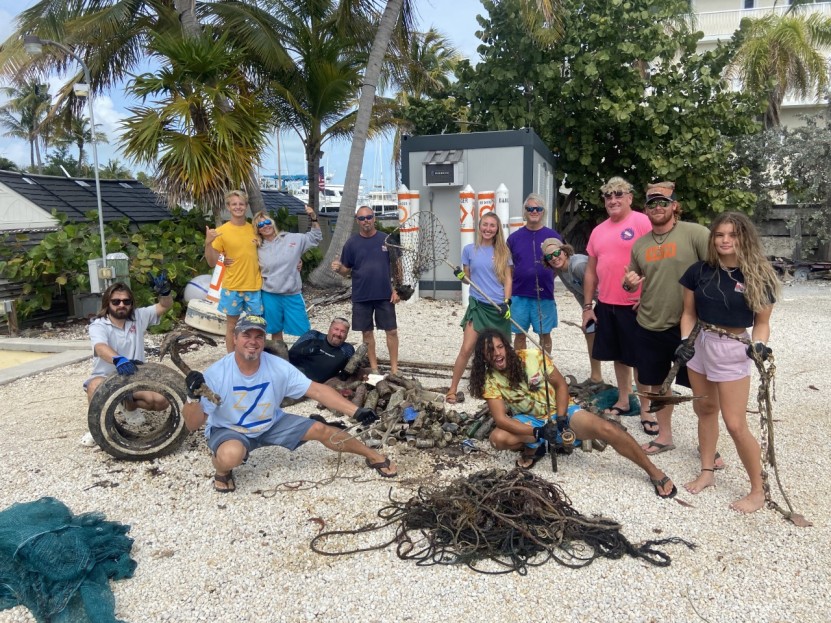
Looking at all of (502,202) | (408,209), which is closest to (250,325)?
(502,202)

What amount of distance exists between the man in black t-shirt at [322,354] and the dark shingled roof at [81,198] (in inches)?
288

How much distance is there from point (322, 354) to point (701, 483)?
11.1 feet

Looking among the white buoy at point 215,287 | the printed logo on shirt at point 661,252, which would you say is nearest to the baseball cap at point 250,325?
the printed logo on shirt at point 661,252

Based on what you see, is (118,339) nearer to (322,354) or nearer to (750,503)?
(322,354)

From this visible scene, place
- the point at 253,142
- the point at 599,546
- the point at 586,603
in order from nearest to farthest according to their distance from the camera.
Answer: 1. the point at 586,603
2. the point at 599,546
3. the point at 253,142

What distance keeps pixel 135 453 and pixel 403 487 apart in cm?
198

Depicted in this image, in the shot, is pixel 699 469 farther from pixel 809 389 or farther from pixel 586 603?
pixel 809 389

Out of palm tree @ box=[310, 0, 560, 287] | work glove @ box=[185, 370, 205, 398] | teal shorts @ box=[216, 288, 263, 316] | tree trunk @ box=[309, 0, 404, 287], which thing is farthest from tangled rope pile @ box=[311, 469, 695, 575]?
palm tree @ box=[310, 0, 560, 287]

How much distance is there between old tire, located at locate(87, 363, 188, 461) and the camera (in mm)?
4391

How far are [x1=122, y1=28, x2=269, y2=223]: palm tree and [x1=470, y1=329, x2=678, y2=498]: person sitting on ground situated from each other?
6528mm

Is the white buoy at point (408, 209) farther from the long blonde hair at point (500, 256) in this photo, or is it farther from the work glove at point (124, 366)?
the work glove at point (124, 366)

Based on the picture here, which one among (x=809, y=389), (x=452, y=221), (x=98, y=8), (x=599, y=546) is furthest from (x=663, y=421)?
(x=98, y=8)

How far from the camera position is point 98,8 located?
11.6 meters

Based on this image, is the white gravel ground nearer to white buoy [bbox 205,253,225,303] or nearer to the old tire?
the old tire
